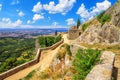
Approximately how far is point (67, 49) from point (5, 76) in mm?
8960

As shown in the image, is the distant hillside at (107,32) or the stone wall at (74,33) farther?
the stone wall at (74,33)

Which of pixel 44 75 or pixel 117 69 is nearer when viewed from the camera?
pixel 117 69

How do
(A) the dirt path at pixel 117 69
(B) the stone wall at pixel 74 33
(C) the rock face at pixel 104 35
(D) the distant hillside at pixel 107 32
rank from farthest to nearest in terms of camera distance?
(B) the stone wall at pixel 74 33
(D) the distant hillside at pixel 107 32
(C) the rock face at pixel 104 35
(A) the dirt path at pixel 117 69

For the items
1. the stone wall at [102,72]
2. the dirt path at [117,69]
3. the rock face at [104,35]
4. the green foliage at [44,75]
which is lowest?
the green foliage at [44,75]

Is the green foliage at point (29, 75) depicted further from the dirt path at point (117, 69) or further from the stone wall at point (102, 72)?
the stone wall at point (102, 72)

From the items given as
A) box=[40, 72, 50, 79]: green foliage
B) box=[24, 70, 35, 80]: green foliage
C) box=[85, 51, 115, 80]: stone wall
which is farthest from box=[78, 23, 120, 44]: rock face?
box=[85, 51, 115, 80]: stone wall

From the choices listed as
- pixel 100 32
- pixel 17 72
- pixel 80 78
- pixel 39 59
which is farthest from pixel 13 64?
pixel 80 78

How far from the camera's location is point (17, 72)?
25.7m

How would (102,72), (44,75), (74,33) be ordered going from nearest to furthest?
1. (102,72)
2. (44,75)
3. (74,33)

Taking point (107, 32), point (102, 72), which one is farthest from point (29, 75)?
point (102, 72)

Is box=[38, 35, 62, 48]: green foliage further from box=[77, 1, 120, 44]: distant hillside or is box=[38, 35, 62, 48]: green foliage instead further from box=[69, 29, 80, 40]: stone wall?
box=[77, 1, 120, 44]: distant hillside

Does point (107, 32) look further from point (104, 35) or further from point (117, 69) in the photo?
point (117, 69)

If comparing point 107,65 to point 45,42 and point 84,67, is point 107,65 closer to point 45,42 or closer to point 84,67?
point 84,67

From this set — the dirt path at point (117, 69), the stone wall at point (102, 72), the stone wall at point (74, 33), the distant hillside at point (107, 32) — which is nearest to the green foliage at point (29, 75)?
the distant hillside at point (107, 32)
